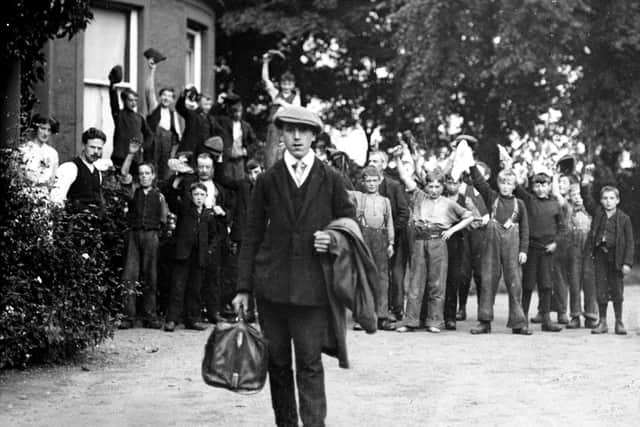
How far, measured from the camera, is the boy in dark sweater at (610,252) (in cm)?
1434

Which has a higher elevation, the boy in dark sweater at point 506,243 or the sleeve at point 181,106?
the sleeve at point 181,106

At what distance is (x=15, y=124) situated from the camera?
1050cm

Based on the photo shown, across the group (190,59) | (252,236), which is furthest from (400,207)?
(252,236)

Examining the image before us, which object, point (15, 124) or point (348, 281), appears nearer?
point (348, 281)

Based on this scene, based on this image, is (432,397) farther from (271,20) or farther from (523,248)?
(271,20)

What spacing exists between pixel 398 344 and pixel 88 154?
12.9ft

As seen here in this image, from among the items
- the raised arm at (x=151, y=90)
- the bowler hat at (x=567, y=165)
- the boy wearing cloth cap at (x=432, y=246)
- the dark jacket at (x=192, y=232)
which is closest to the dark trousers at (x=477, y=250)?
the boy wearing cloth cap at (x=432, y=246)

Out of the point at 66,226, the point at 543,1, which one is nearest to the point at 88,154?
the point at 66,226

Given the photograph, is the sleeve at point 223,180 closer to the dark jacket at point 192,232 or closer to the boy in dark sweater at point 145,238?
the dark jacket at point 192,232

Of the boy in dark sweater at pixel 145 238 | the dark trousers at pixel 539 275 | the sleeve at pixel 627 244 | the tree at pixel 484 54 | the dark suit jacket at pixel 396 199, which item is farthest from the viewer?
the tree at pixel 484 54

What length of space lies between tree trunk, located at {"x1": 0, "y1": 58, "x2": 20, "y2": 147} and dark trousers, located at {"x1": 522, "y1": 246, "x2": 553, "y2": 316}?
698 centimetres

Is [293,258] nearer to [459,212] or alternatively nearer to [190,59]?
[459,212]

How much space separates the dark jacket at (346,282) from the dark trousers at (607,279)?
773cm

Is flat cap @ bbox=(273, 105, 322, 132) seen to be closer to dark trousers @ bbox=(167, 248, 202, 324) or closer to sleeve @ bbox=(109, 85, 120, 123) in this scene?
dark trousers @ bbox=(167, 248, 202, 324)
